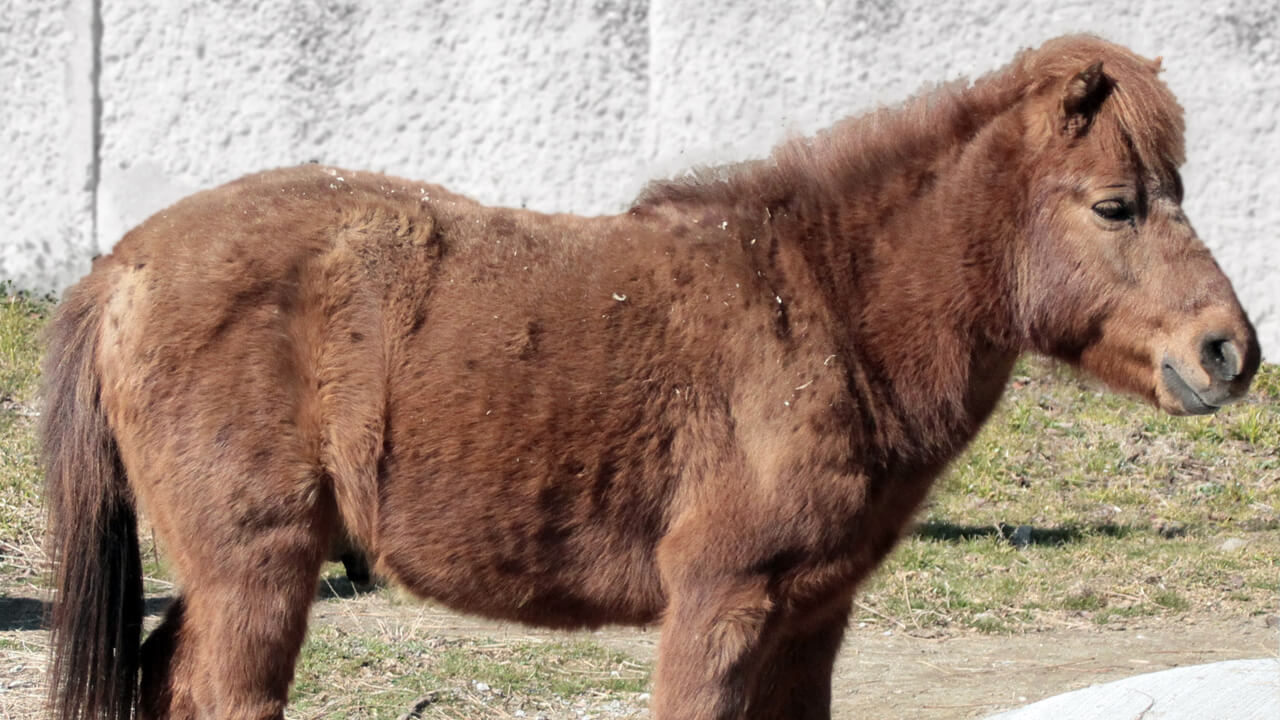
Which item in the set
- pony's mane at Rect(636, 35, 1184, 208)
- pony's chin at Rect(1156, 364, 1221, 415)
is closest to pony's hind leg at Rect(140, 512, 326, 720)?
pony's mane at Rect(636, 35, 1184, 208)

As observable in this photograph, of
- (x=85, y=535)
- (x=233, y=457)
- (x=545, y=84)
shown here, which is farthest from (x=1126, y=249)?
(x=545, y=84)

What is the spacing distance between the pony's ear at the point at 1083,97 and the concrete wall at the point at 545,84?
240 inches

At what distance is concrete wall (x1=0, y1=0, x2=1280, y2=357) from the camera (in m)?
9.66

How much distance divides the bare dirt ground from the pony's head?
2.09 m

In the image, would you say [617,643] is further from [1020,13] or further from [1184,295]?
[1020,13]

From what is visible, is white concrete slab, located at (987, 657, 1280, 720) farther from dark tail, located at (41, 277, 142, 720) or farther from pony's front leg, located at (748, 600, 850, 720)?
dark tail, located at (41, 277, 142, 720)

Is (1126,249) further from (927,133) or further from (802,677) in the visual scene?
(802,677)

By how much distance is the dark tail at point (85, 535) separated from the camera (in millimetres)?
3820

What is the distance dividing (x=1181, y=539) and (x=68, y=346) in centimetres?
640

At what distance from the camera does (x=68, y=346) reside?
12.6 feet

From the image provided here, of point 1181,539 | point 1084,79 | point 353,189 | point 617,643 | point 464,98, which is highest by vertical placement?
point 464,98

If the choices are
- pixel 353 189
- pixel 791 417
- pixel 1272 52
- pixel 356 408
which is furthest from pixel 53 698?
pixel 1272 52

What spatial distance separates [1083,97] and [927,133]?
1.54ft

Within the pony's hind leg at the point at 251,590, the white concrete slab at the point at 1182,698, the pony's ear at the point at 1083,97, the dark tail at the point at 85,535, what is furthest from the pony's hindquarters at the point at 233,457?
the pony's ear at the point at 1083,97
